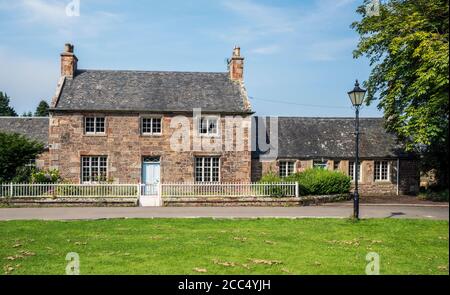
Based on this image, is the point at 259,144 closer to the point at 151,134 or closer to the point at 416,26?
the point at 151,134

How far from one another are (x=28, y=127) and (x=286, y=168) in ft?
69.8

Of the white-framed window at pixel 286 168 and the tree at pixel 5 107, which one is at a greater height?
the tree at pixel 5 107

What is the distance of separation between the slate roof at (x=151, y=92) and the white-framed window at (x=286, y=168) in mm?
5237

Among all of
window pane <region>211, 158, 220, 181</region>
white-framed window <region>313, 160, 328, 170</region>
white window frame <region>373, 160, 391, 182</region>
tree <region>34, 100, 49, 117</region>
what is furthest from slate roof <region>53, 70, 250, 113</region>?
tree <region>34, 100, 49, 117</region>

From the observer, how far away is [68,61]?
29594 mm

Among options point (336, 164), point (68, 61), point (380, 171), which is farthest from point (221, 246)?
point (68, 61)

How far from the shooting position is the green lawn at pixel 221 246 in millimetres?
7621

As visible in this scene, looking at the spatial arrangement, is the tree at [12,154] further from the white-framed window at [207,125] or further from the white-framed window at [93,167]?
the white-framed window at [207,125]

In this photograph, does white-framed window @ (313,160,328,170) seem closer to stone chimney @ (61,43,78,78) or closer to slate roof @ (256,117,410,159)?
slate roof @ (256,117,410,159)

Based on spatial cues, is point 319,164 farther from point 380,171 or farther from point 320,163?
point 380,171

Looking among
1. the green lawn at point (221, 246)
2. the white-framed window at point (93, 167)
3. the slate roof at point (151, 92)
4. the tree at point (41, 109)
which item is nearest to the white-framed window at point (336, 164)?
the slate roof at point (151, 92)
